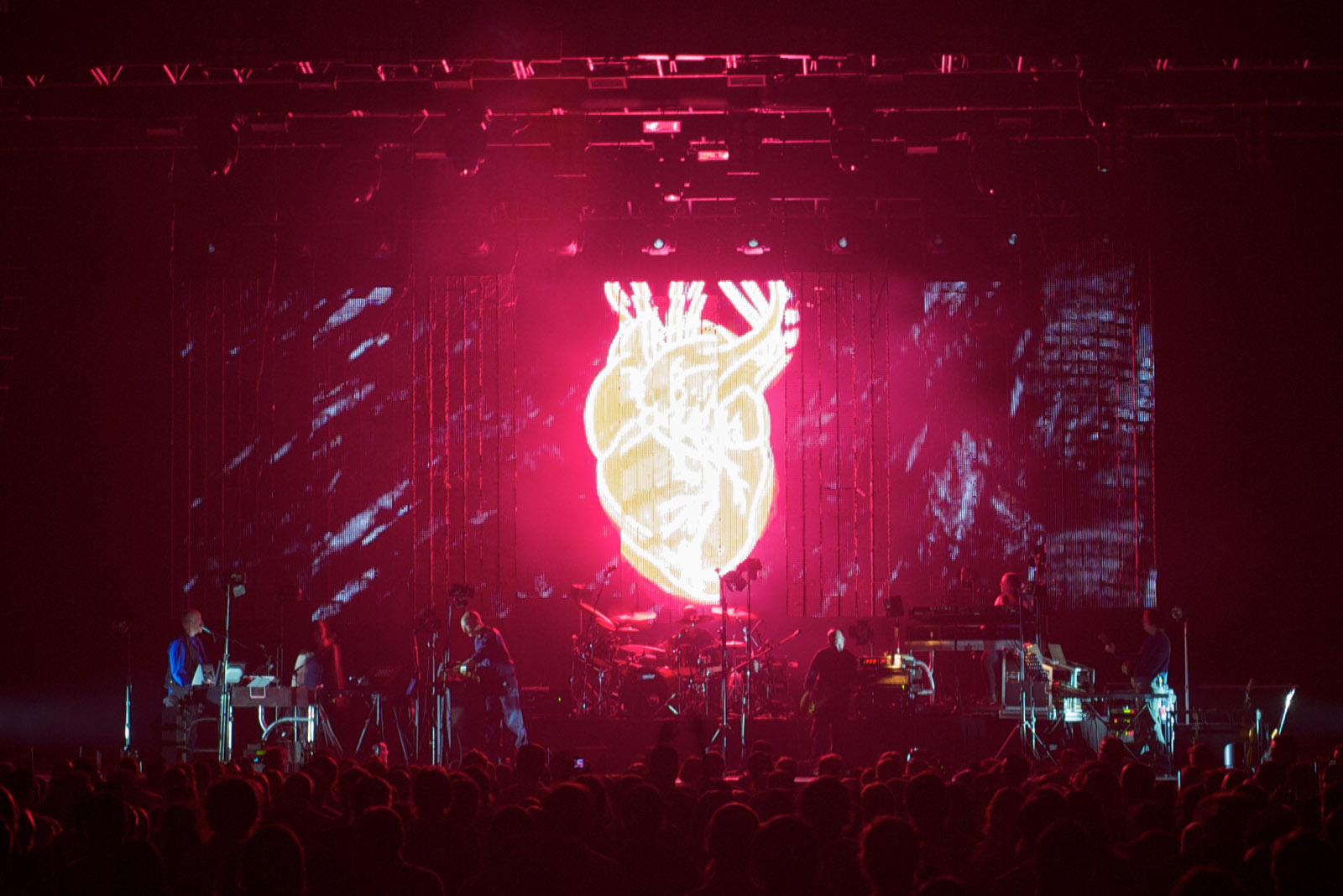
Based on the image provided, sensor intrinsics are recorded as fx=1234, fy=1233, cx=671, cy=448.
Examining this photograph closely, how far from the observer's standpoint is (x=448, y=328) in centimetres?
1584

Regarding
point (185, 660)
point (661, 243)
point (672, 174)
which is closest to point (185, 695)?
→ point (185, 660)

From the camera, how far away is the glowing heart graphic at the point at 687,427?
15.6 metres

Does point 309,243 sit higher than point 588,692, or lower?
higher

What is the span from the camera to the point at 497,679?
12484 millimetres

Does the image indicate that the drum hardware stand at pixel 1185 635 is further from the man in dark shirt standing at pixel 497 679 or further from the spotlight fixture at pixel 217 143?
the spotlight fixture at pixel 217 143

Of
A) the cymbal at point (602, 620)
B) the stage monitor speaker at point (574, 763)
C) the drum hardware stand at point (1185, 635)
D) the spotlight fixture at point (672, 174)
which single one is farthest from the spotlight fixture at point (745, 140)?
the drum hardware stand at point (1185, 635)

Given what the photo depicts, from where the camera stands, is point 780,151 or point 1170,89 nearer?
point 1170,89

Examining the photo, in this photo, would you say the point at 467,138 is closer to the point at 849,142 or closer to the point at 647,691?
the point at 849,142

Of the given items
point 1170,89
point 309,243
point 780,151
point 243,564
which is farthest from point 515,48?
point 243,564

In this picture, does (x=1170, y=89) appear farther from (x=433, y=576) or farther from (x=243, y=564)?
(x=243, y=564)

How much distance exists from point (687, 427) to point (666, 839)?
11.2m

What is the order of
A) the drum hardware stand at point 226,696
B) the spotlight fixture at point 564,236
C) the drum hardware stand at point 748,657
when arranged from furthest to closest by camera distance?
the spotlight fixture at point 564,236, the drum hardware stand at point 748,657, the drum hardware stand at point 226,696

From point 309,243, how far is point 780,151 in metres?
5.61

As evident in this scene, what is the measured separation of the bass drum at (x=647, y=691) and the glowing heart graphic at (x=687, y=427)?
7.25 feet
